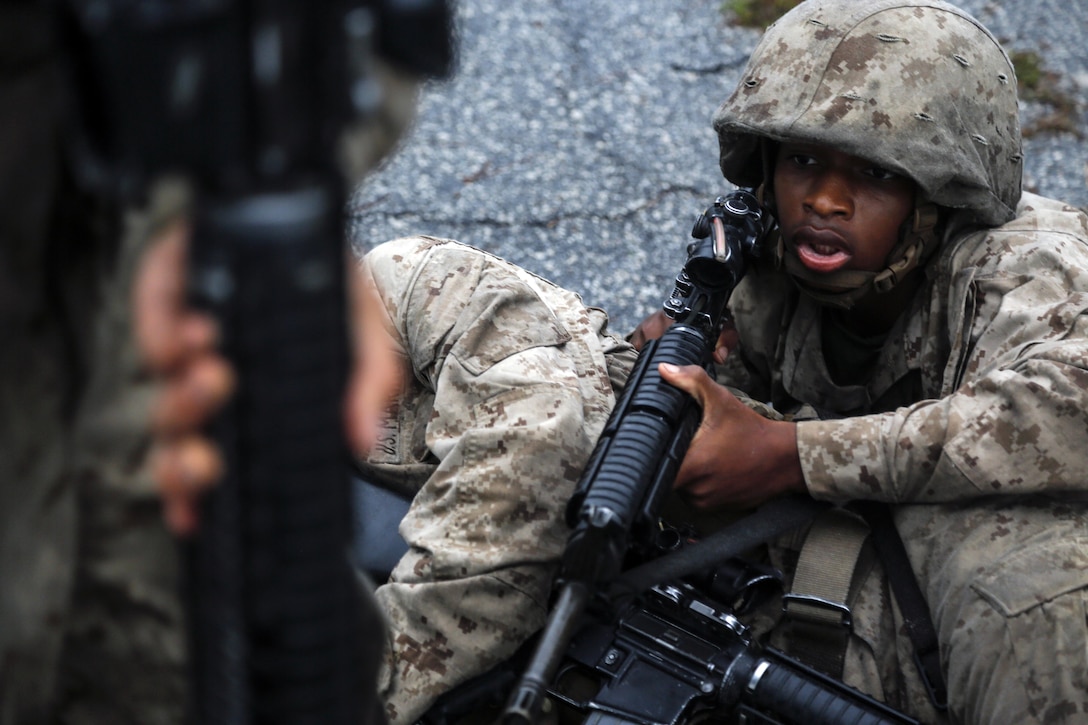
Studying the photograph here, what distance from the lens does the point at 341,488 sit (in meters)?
0.99

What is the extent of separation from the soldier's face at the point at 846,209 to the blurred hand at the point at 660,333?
495 millimetres

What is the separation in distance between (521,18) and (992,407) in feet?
11.4

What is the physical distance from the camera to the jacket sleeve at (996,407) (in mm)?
2250

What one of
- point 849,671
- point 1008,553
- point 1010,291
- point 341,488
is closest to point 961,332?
point 1010,291

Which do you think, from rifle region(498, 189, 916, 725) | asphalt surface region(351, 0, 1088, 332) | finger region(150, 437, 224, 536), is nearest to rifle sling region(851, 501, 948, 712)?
rifle region(498, 189, 916, 725)

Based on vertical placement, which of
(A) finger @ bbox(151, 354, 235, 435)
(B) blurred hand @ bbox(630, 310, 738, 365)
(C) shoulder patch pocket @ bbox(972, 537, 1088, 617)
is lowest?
(C) shoulder patch pocket @ bbox(972, 537, 1088, 617)

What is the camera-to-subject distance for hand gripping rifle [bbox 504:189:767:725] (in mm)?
1958

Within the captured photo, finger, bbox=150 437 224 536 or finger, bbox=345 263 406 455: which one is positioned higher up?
A: finger, bbox=345 263 406 455

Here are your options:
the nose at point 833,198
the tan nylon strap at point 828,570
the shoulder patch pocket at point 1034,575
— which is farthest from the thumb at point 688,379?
the shoulder patch pocket at point 1034,575

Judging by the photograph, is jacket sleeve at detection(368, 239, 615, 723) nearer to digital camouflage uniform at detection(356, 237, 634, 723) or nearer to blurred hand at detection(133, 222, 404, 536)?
digital camouflage uniform at detection(356, 237, 634, 723)

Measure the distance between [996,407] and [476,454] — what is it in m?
0.99

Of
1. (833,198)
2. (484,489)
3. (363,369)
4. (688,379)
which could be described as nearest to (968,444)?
(688,379)

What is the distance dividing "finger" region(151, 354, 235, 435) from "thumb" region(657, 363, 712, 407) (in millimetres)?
1546

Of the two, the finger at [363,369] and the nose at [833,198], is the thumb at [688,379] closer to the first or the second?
the nose at [833,198]
